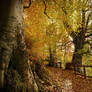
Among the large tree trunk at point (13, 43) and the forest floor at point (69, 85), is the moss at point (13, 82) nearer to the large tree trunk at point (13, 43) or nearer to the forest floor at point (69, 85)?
the large tree trunk at point (13, 43)

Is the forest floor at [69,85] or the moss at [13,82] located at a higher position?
the moss at [13,82]

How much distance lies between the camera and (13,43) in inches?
111

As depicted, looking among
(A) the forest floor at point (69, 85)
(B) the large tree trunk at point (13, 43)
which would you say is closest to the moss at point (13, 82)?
(B) the large tree trunk at point (13, 43)

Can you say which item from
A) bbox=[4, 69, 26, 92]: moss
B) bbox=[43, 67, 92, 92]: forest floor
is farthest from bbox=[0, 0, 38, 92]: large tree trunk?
bbox=[43, 67, 92, 92]: forest floor

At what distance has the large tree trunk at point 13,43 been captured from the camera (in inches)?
94.1

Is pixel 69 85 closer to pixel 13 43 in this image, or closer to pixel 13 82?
pixel 13 82

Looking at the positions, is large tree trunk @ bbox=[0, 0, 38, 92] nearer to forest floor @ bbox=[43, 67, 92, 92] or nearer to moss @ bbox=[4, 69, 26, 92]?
moss @ bbox=[4, 69, 26, 92]

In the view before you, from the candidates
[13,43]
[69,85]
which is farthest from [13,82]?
[69,85]

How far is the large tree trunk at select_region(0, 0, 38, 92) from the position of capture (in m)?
2.39

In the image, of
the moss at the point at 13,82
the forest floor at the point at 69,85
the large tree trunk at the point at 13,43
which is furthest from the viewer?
the forest floor at the point at 69,85

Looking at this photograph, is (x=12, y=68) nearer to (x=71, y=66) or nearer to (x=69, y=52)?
(x=71, y=66)

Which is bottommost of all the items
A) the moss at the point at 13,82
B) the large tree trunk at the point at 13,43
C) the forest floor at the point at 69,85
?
the forest floor at the point at 69,85

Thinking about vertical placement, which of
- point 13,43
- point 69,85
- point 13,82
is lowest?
point 69,85

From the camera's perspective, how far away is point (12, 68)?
3084mm
